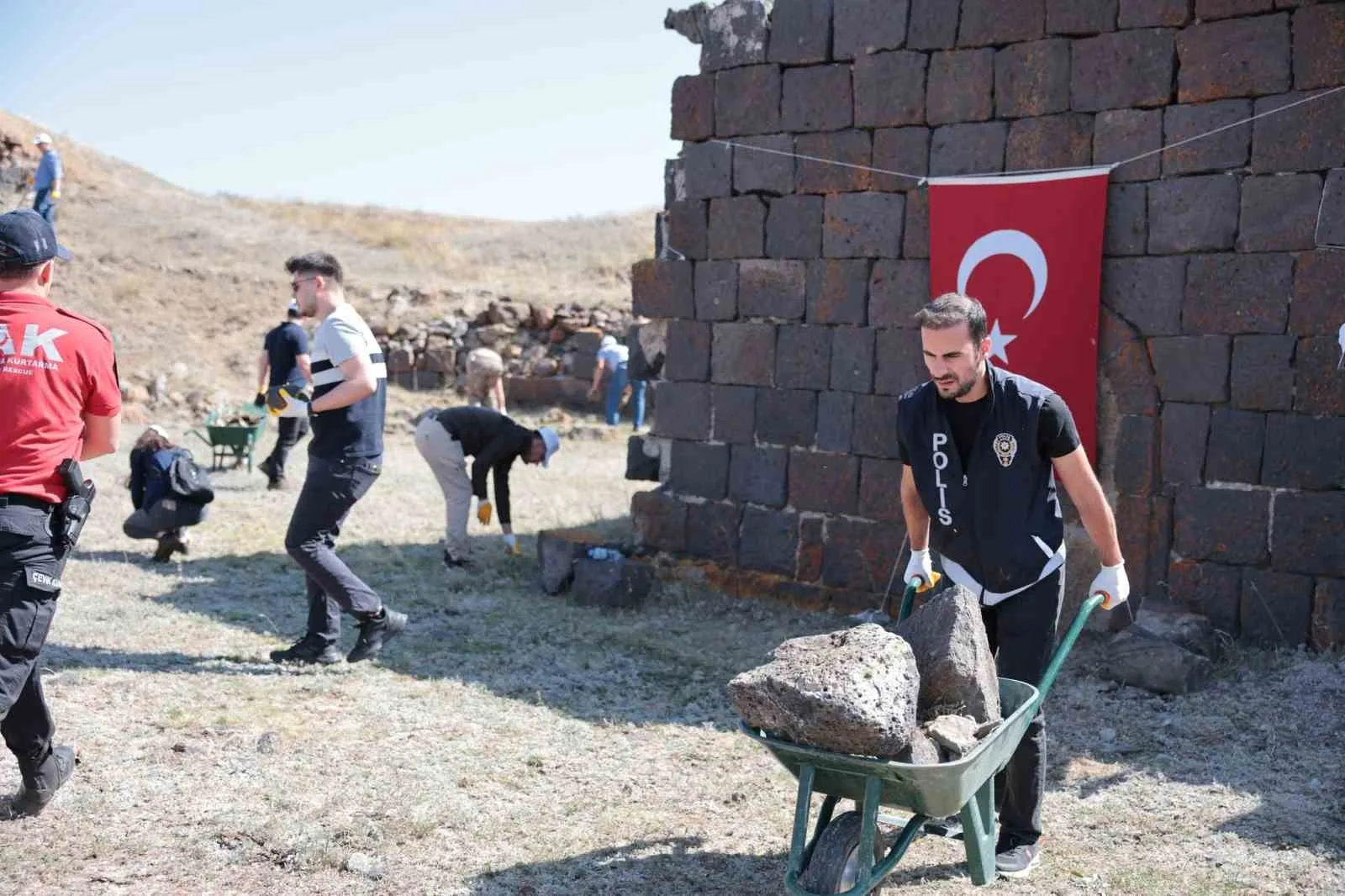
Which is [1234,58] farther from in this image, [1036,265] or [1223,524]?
[1223,524]

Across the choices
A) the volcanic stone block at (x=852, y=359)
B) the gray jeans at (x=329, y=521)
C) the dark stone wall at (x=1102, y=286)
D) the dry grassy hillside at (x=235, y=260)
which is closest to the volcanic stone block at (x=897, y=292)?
the dark stone wall at (x=1102, y=286)

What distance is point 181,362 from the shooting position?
66.9 ft

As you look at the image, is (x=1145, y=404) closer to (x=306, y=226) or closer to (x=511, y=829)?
(x=511, y=829)

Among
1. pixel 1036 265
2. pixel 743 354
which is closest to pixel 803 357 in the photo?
pixel 743 354

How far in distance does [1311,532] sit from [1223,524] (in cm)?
45

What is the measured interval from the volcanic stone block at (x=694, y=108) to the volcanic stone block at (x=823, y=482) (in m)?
2.47

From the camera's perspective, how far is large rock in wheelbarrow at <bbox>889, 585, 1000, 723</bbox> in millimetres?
3537

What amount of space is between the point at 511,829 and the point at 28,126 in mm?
31378

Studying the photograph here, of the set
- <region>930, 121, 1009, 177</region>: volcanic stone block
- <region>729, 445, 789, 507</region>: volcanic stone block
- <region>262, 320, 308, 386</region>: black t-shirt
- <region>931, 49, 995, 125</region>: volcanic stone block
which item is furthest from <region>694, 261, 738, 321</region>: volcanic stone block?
<region>262, 320, 308, 386</region>: black t-shirt

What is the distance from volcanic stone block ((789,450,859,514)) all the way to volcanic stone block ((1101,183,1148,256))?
2125 millimetres

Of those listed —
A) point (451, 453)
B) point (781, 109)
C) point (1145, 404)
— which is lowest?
point (451, 453)

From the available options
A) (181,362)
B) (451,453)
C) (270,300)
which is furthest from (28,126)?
(451,453)

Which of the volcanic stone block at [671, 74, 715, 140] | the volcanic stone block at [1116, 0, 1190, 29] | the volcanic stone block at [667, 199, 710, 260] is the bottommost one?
the volcanic stone block at [667, 199, 710, 260]

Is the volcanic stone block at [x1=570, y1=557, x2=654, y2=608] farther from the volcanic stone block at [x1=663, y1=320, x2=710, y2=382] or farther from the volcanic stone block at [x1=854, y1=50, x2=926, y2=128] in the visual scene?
the volcanic stone block at [x1=854, y1=50, x2=926, y2=128]
